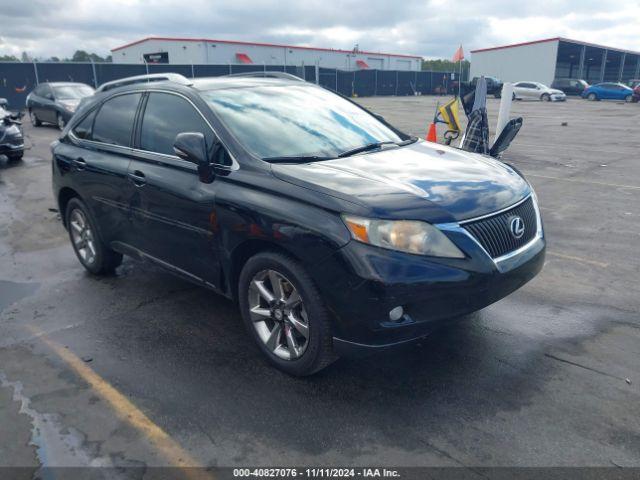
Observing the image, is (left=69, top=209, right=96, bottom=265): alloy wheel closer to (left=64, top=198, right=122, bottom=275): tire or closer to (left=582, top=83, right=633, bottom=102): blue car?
(left=64, top=198, right=122, bottom=275): tire

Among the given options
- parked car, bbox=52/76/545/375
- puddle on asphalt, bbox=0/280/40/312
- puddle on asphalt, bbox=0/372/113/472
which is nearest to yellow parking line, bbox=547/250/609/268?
parked car, bbox=52/76/545/375

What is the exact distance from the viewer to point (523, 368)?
137 inches

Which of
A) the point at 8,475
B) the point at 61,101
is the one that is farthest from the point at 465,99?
the point at 61,101

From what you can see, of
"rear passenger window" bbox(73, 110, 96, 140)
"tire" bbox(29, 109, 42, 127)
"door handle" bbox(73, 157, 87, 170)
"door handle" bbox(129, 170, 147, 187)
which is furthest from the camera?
"tire" bbox(29, 109, 42, 127)

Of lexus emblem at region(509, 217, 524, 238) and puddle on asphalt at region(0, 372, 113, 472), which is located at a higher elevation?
lexus emblem at region(509, 217, 524, 238)

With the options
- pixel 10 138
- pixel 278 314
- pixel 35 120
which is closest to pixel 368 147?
pixel 278 314

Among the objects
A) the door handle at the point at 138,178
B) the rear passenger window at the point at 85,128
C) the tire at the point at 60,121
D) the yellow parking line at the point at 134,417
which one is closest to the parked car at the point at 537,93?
the tire at the point at 60,121

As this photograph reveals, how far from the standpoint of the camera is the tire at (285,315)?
311cm

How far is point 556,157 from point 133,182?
431 inches

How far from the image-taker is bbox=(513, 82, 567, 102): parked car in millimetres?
39484

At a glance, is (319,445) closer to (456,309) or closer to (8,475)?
(456,309)

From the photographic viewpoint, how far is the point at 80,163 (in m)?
5.00

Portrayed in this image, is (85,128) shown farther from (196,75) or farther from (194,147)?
(196,75)

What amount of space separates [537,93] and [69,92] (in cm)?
3390
